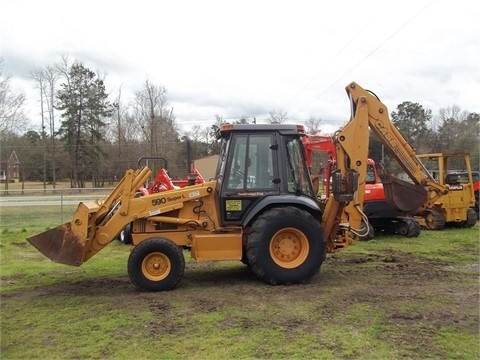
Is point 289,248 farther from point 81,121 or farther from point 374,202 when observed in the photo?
point 81,121

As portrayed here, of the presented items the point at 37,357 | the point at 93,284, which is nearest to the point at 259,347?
the point at 37,357

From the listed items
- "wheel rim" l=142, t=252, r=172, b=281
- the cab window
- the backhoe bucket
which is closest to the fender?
the cab window

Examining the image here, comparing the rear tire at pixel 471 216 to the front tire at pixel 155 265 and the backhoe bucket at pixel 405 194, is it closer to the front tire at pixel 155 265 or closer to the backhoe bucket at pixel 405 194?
the backhoe bucket at pixel 405 194

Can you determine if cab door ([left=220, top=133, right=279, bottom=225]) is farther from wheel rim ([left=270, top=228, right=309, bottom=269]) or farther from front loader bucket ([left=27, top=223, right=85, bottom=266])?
front loader bucket ([left=27, top=223, right=85, bottom=266])

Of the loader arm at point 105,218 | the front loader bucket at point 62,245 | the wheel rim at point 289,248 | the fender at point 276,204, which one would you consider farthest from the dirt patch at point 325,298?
the fender at point 276,204

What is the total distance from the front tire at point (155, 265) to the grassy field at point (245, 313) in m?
0.19

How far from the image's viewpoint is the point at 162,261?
721 cm

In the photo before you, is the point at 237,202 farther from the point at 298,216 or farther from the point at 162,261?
the point at 162,261

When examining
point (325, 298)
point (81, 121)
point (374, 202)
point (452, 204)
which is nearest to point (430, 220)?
point (452, 204)

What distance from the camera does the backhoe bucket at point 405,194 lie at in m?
8.45

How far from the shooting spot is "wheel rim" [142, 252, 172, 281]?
7125 mm

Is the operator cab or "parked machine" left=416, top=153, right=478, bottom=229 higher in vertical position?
the operator cab

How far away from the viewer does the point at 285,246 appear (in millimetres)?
7402

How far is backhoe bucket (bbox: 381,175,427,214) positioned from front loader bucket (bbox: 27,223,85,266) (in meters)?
5.26
